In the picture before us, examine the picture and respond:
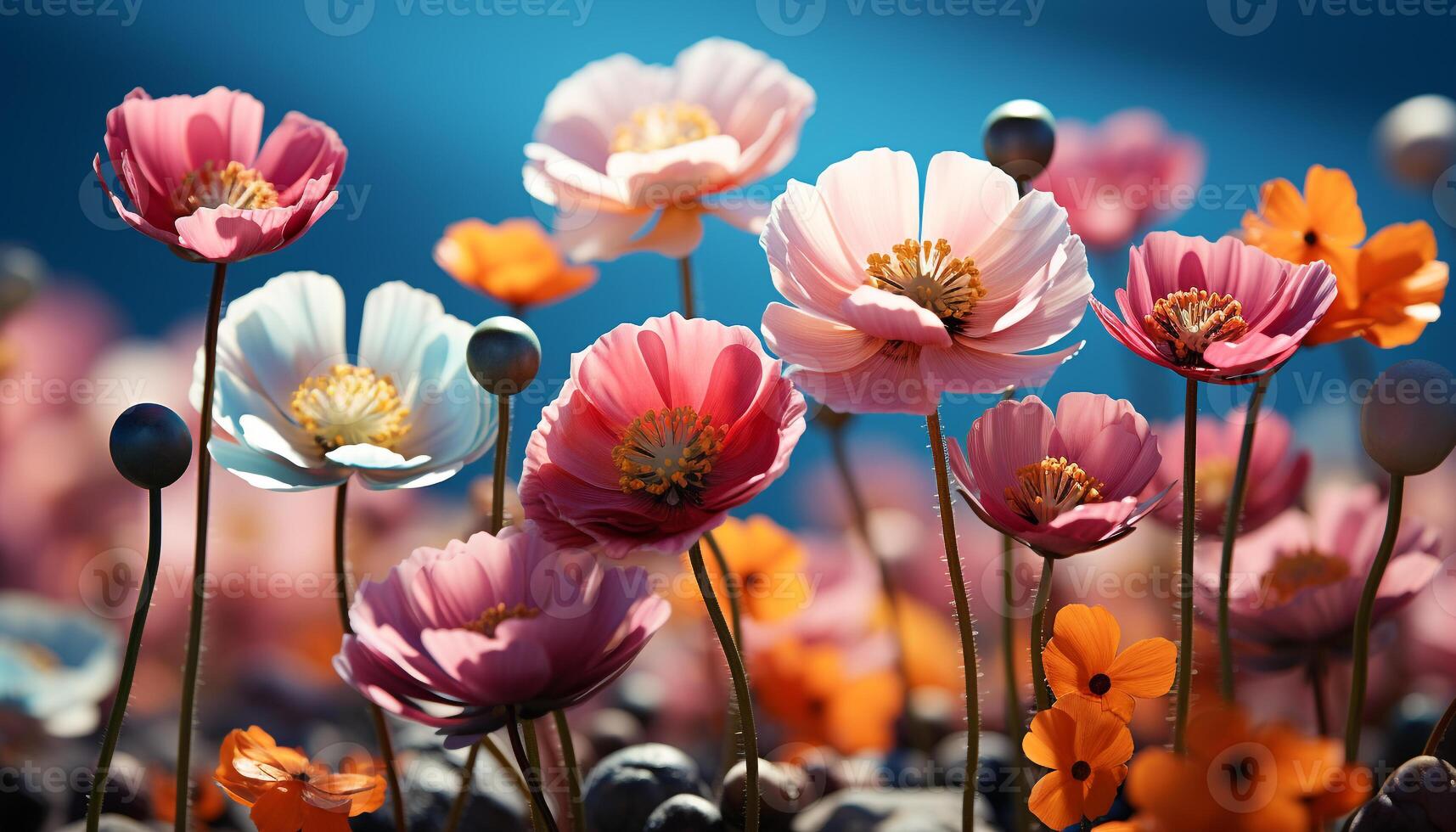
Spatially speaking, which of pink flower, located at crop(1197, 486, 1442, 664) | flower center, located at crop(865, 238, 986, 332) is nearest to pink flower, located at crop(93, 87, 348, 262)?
flower center, located at crop(865, 238, 986, 332)

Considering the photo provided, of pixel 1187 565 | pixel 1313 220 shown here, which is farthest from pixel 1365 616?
pixel 1313 220

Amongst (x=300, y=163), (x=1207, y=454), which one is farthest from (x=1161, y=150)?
(x=300, y=163)

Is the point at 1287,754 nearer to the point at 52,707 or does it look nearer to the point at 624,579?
the point at 624,579

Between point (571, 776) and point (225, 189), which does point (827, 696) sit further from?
point (225, 189)

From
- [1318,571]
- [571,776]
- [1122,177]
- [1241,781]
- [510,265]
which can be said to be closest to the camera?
[1241,781]

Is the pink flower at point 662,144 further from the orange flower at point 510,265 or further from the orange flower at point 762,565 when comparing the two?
the orange flower at point 762,565

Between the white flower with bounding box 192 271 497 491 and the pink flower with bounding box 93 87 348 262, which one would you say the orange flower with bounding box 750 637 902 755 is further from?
the pink flower with bounding box 93 87 348 262

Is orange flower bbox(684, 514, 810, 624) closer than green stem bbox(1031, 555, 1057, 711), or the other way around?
green stem bbox(1031, 555, 1057, 711)
